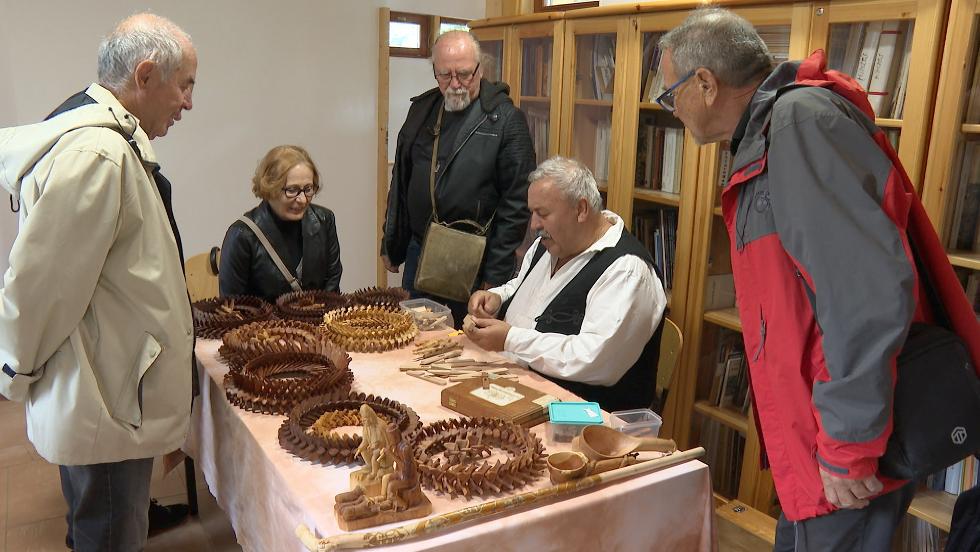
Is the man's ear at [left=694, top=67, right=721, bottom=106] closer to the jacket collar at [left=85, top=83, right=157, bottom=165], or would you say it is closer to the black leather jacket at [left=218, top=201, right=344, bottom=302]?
the jacket collar at [left=85, top=83, right=157, bottom=165]

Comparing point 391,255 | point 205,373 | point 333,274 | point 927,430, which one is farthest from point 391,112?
point 927,430

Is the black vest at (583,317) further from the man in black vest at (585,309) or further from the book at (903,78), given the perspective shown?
the book at (903,78)

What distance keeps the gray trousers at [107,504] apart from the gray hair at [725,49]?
61.6 inches

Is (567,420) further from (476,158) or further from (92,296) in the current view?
(476,158)

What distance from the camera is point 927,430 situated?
124 cm

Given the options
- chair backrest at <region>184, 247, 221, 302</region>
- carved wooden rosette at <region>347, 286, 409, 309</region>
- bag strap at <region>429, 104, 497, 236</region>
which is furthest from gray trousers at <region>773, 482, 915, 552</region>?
chair backrest at <region>184, 247, 221, 302</region>

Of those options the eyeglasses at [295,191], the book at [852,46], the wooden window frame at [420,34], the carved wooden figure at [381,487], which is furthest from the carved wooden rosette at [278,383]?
the wooden window frame at [420,34]

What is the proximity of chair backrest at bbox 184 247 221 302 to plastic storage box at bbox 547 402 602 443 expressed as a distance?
1.83 m

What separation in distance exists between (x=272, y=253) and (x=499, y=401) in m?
1.25

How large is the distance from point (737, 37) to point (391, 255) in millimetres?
2147

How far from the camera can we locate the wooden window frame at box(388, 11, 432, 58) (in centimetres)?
434

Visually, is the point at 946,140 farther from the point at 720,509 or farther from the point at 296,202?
the point at 296,202

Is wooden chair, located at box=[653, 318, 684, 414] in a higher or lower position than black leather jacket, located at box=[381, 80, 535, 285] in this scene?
lower

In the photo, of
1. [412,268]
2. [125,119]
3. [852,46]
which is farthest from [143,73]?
[852,46]
